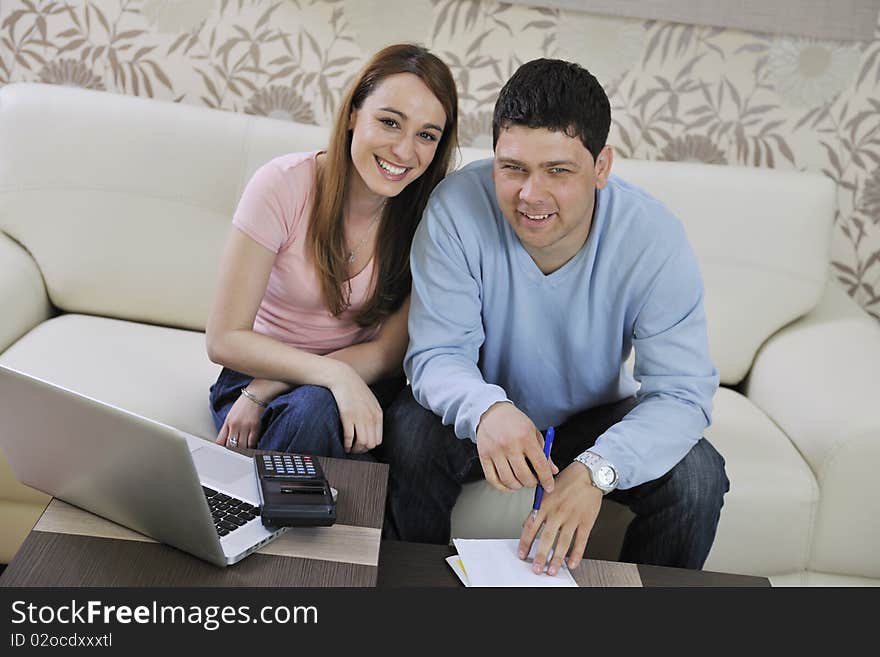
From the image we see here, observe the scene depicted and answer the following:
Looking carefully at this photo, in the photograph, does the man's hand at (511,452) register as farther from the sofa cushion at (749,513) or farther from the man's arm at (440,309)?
the sofa cushion at (749,513)

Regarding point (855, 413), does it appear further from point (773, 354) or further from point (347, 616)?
point (347, 616)

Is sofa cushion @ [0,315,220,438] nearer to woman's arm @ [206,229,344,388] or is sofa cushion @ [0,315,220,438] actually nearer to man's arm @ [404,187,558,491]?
woman's arm @ [206,229,344,388]

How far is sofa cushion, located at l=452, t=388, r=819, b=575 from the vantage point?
172 centimetres

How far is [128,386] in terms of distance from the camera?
183 centimetres

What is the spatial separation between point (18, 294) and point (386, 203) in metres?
0.81

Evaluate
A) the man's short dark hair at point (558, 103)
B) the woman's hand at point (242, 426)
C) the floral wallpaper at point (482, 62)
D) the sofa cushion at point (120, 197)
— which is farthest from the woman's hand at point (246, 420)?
the floral wallpaper at point (482, 62)

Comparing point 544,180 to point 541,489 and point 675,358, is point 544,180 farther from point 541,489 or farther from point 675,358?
point 541,489

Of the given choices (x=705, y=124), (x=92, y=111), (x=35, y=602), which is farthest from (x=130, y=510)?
(x=705, y=124)

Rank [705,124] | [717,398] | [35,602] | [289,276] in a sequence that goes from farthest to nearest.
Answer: [705,124] → [717,398] → [289,276] → [35,602]

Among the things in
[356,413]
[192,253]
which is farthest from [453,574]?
[192,253]

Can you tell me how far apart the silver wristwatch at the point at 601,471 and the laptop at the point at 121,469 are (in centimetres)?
47

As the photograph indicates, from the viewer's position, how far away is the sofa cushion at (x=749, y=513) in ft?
5.64

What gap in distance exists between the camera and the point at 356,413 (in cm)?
161

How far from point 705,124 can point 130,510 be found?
1795 mm
